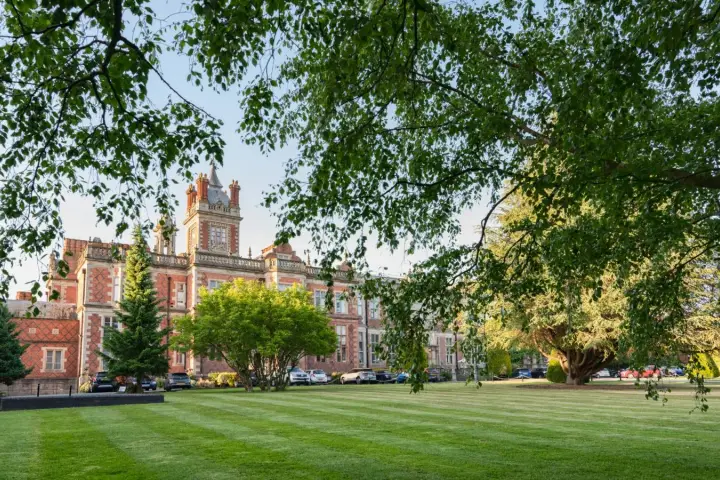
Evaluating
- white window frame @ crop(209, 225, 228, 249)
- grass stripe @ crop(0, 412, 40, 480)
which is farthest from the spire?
grass stripe @ crop(0, 412, 40, 480)

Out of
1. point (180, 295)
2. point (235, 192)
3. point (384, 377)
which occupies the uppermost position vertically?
point (235, 192)

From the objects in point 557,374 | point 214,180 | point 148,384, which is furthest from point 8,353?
point 557,374

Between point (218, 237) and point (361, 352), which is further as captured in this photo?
point (361, 352)

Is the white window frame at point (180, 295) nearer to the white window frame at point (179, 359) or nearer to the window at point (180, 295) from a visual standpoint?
the window at point (180, 295)

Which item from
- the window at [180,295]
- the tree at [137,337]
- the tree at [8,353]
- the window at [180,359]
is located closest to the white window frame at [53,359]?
the window at [180,359]

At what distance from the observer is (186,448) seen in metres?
10.6

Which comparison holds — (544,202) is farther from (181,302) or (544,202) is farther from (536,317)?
(181,302)

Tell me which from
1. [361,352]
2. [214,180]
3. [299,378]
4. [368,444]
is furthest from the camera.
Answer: [361,352]

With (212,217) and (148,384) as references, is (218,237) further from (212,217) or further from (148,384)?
(148,384)

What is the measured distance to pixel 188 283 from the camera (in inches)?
2096

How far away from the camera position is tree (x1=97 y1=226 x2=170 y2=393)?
3547 centimetres

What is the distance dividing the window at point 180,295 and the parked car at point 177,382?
1147 cm

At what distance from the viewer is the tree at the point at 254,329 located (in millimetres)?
33281

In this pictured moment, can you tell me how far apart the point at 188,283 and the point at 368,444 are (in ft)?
147
